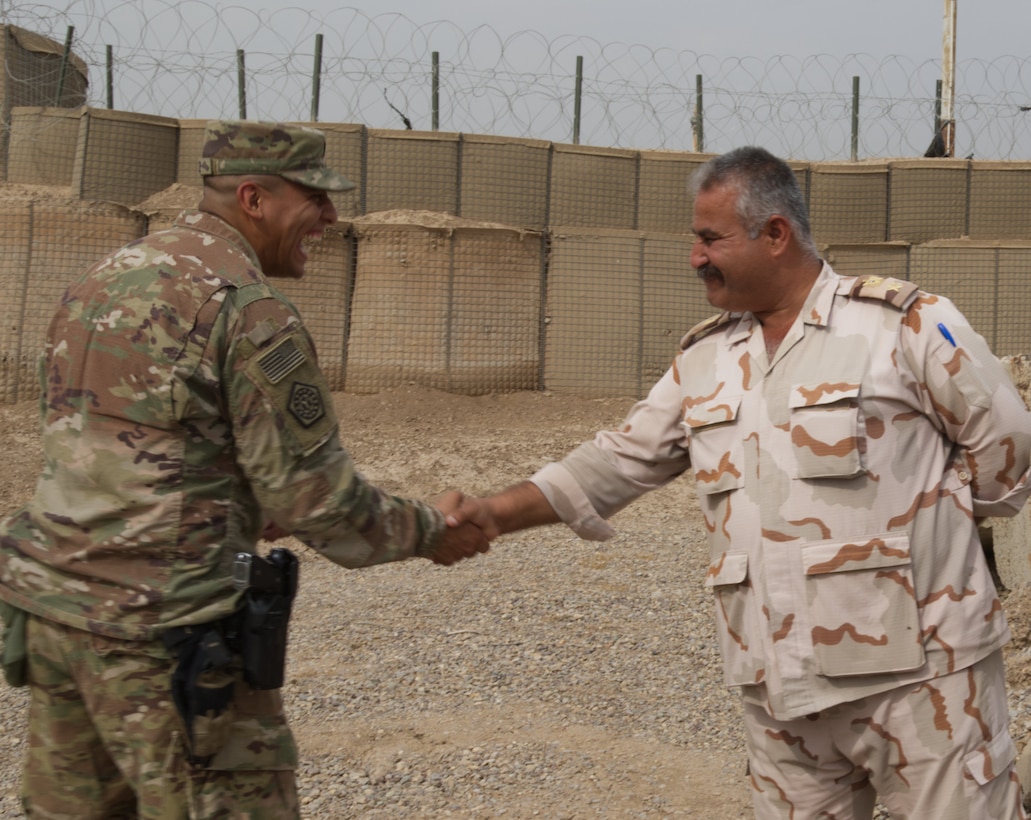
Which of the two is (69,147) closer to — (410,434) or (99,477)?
(410,434)

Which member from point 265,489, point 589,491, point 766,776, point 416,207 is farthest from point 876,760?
point 416,207

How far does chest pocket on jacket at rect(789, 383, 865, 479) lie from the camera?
7.88ft

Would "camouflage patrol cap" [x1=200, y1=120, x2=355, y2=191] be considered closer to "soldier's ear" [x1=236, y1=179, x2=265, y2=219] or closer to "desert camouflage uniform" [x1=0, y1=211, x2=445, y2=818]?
"soldier's ear" [x1=236, y1=179, x2=265, y2=219]

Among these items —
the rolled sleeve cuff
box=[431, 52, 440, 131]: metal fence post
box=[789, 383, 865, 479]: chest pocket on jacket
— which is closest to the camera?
box=[789, 383, 865, 479]: chest pocket on jacket

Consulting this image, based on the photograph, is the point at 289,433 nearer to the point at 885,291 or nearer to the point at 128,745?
the point at 128,745

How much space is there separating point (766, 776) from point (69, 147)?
382 inches

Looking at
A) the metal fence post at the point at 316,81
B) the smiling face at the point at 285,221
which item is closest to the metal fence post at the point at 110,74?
the metal fence post at the point at 316,81

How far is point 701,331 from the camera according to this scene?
280 centimetres

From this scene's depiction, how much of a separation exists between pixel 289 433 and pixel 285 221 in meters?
0.52

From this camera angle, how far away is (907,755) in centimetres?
235

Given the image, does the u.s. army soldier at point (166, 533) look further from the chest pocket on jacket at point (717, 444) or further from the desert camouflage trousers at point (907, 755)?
Answer: the desert camouflage trousers at point (907, 755)

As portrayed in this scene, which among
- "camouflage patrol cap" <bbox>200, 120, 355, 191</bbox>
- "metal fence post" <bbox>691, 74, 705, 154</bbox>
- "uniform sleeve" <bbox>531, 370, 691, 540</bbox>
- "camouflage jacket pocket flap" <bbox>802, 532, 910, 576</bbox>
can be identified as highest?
"metal fence post" <bbox>691, 74, 705, 154</bbox>

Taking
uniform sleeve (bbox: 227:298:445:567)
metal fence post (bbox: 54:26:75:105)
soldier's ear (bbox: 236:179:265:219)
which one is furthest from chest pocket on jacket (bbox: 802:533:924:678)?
metal fence post (bbox: 54:26:75:105)

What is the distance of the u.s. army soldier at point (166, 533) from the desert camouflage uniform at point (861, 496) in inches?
34.9
